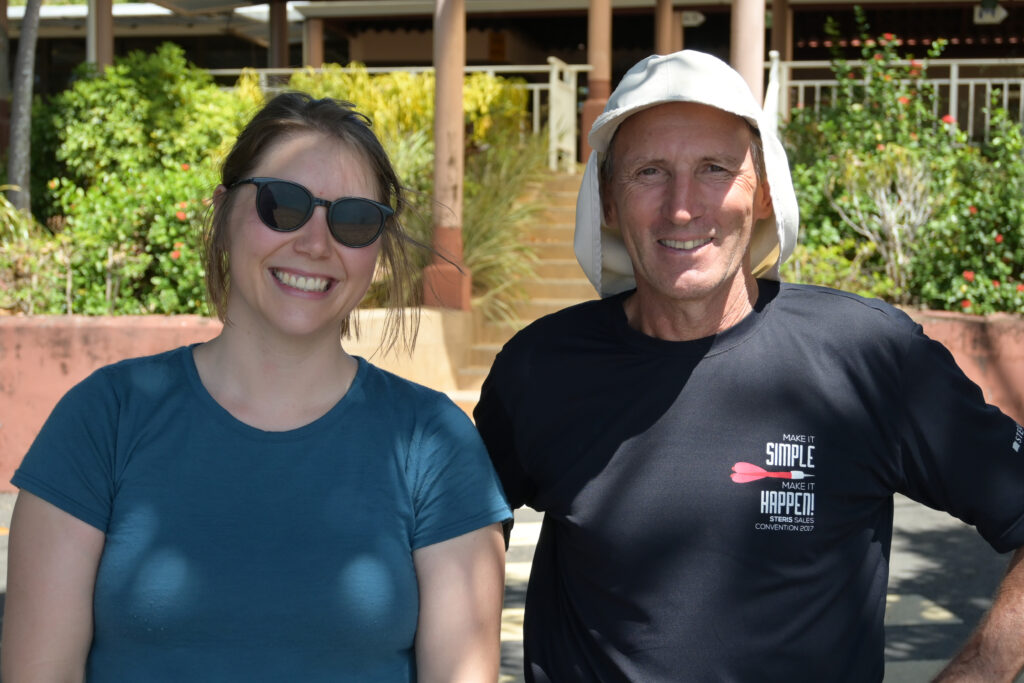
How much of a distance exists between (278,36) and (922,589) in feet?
44.4

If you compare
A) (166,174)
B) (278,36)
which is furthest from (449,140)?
(278,36)

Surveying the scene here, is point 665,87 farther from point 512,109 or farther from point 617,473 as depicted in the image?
point 512,109

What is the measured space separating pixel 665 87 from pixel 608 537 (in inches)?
33.6

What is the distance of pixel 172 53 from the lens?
38.6 ft

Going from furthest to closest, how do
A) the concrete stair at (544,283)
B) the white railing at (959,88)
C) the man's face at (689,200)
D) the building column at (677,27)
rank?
the building column at (677,27) → the white railing at (959,88) → the concrete stair at (544,283) → the man's face at (689,200)

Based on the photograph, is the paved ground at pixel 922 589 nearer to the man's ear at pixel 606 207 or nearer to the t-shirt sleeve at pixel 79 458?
the man's ear at pixel 606 207

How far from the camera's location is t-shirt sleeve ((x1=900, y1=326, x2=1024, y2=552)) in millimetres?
2266

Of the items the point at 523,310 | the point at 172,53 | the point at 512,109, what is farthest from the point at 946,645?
the point at 172,53

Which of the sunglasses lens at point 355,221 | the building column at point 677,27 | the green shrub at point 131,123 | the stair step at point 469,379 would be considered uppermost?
the building column at point 677,27

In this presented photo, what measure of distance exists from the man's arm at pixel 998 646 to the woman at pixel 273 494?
84 cm

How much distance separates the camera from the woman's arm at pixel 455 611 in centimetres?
199

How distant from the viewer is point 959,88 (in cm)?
1482

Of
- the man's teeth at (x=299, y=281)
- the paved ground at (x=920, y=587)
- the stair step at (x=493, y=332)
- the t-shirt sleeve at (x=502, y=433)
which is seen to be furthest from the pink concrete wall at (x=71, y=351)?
the man's teeth at (x=299, y=281)

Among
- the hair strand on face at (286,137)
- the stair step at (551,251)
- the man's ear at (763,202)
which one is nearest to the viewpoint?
the hair strand on face at (286,137)
